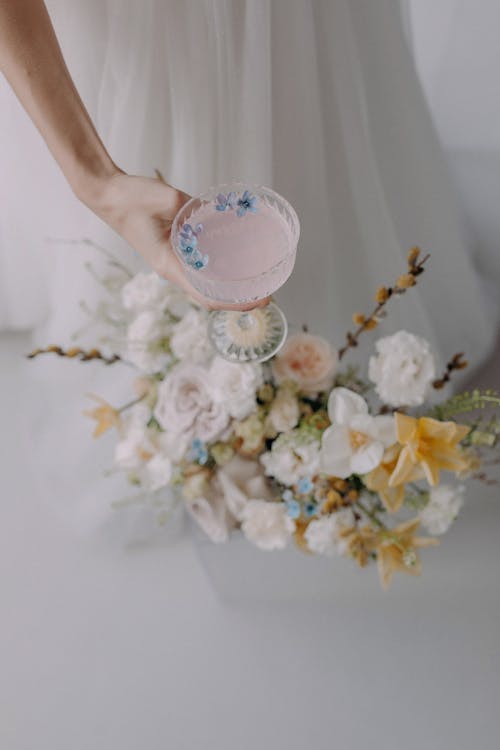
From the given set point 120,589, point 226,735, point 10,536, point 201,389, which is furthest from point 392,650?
point 10,536

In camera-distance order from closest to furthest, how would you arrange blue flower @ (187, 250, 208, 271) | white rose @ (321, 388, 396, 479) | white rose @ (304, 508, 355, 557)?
blue flower @ (187, 250, 208, 271) < white rose @ (321, 388, 396, 479) < white rose @ (304, 508, 355, 557)

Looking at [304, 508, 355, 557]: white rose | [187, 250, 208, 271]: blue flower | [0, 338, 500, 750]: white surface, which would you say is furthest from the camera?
[0, 338, 500, 750]: white surface

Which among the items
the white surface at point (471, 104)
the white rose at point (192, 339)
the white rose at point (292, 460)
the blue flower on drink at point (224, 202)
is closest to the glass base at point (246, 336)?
the white rose at point (192, 339)

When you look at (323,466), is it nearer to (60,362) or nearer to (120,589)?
(120,589)

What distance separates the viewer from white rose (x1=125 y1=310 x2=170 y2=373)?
1.26 m

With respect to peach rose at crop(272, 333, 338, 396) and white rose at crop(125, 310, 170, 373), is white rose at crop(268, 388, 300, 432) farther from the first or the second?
white rose at crop(125, 310, 170, 373)

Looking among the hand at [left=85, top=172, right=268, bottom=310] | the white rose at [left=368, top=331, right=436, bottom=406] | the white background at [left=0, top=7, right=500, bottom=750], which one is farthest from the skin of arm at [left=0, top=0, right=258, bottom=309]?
the white background at [left=0, top=7, right=500, bottom=750]

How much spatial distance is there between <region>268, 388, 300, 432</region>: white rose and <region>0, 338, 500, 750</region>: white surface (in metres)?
0.47

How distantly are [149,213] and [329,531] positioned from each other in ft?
1.72

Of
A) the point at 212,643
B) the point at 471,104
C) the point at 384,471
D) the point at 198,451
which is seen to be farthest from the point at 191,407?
the point at 471,104

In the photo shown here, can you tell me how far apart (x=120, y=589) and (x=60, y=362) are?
476 millimetres

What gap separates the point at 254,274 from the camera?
98 cm

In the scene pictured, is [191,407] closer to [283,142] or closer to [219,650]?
[283,142]

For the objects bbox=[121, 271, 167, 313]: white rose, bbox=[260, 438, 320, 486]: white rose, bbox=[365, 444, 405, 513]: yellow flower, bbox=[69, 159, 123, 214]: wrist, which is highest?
bbox=[69, 159, 123, 214]: wrist
